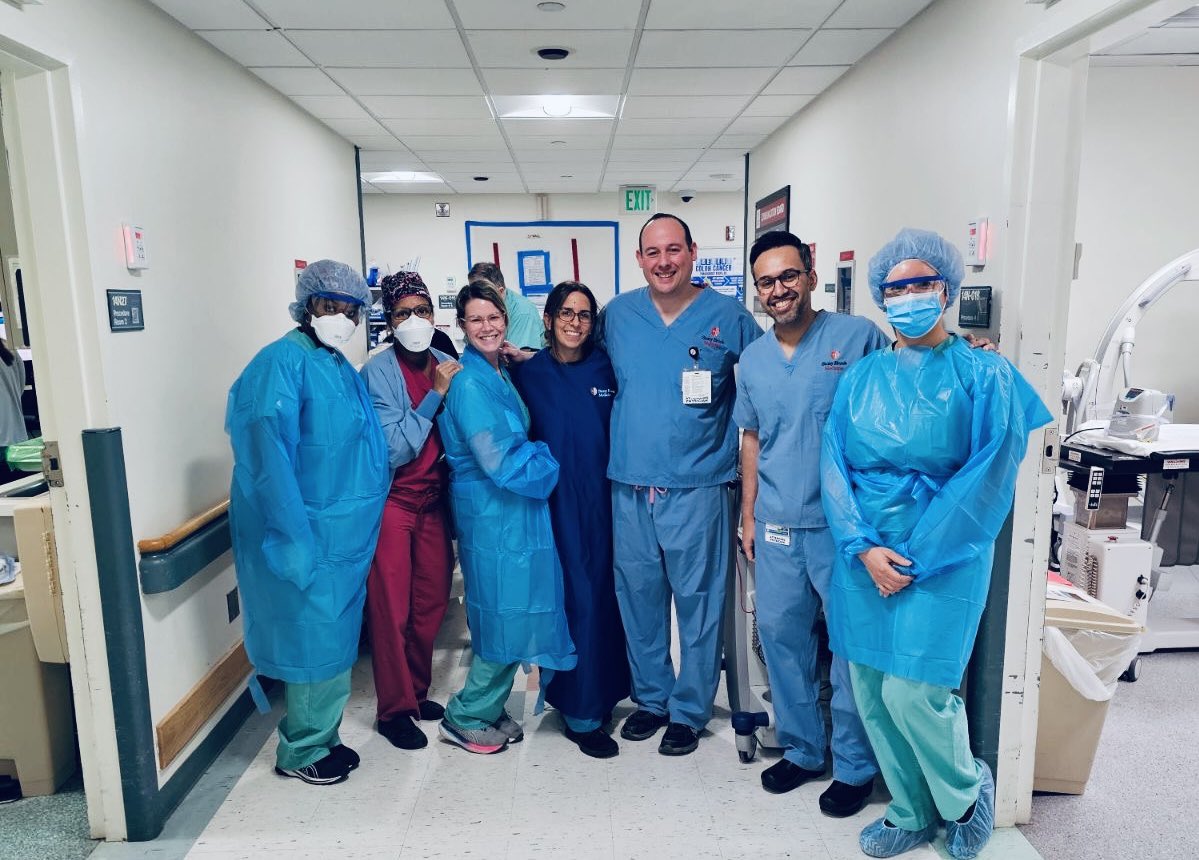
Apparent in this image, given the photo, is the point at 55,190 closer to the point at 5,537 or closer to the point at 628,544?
the point at 5,537

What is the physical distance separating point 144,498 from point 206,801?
2.75 feet

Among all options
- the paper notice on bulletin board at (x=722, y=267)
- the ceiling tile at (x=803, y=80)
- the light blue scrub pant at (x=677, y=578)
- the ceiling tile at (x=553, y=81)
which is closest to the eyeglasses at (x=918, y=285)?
the light blue scrub pant at (x=677, y=578)

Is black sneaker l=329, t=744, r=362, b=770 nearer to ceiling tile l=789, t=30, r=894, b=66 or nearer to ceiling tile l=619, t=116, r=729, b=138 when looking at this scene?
ceiling tile l=789, t=30, r=894, b=66

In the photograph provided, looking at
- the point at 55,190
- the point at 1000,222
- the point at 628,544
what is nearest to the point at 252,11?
the point at 55,190

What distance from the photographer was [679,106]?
3.80 m

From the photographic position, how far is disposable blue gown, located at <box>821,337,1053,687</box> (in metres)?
1.71

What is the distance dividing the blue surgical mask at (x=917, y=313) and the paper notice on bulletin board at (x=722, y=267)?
604 centimetres

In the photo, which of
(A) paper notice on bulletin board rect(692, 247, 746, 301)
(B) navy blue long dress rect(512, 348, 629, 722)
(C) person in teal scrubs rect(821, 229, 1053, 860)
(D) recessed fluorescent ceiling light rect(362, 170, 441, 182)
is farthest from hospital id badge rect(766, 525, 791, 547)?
(A) paper notice on bulletin board rect(692, 247, 746, 301)

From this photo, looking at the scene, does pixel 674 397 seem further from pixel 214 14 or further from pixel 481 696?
pixel 214 14

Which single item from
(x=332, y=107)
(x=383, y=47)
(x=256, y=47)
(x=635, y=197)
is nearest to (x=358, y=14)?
(x=383, y=47)

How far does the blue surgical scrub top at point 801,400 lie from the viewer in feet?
6.71

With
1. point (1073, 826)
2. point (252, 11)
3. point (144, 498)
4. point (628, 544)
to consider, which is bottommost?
point (1073, 826)

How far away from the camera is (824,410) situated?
6.70 ft

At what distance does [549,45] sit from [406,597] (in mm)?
1937
